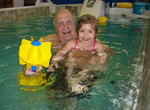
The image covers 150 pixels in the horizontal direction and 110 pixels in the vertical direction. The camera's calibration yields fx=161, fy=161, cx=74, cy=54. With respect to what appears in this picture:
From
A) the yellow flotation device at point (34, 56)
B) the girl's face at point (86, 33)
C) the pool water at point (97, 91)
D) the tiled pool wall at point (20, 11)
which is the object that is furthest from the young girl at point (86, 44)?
the tiled pool wall at point (20, 11)

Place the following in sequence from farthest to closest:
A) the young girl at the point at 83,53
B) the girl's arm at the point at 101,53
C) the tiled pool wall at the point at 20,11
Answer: the tiled pool wall at the point at 20,11, the girl's arm at the point at 101,53, the young girl at the point at 83,53

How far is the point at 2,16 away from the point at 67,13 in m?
5.13

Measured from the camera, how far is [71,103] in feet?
5.08

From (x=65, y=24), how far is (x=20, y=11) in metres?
5.96

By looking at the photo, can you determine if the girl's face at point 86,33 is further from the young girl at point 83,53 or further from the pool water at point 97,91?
the pool water at point 97,91

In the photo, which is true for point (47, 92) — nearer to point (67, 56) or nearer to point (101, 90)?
point (101, 90)

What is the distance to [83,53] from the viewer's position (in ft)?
8.32

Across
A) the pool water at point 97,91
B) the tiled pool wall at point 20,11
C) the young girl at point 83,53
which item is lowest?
the pool water at point 97,91

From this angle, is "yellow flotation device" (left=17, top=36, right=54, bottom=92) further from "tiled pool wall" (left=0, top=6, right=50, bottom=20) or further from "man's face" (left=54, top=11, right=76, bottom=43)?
"tiled pool wall" (left=0, top=6, right=50, bottom=20)

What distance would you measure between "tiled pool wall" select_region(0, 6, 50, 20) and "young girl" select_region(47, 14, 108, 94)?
5477 millimetres

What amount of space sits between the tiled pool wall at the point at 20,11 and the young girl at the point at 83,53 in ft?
18.0

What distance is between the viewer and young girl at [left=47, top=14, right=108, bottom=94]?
2089mm

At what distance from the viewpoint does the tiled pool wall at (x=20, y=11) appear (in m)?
7.04

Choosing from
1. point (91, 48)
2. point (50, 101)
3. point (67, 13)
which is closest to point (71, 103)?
point (50, 101)
